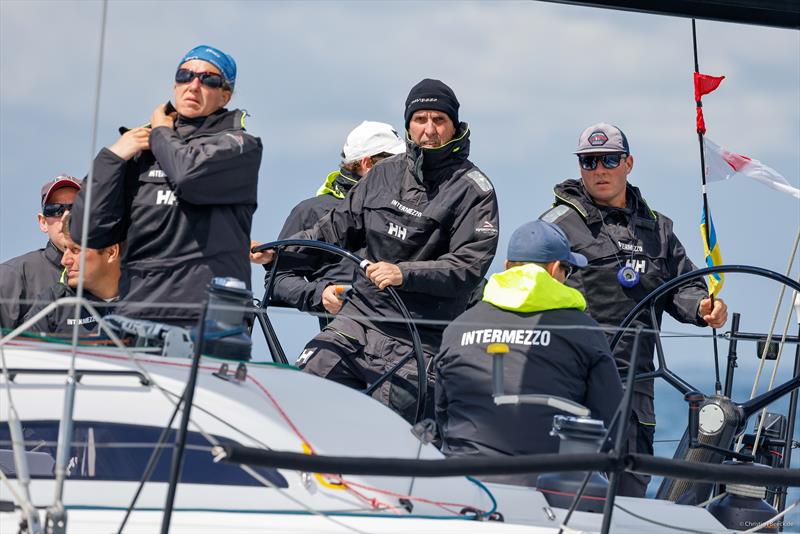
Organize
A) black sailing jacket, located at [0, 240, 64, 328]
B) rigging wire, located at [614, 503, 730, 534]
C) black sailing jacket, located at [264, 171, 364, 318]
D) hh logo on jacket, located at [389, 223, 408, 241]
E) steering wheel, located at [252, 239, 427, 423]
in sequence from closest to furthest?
rigging wire, located at [614, 503, 730, 534], steering wheel, located at [252, 239, 427, 423], hh logo on jacket, located at [389, 223, 408, 241], black sailing jacket, located at [0, 240, 64, 328], black sailing jacket, located at [264, 171, 364, 318]

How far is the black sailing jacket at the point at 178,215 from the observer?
161 inches

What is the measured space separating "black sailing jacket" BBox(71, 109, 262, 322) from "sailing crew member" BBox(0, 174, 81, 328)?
1408mm

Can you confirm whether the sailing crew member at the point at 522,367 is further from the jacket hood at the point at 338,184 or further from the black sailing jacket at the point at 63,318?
the jacket hood at the point at 338,184

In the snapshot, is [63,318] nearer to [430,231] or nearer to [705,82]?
[430,231]

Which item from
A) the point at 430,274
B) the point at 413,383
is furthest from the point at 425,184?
the point at 413,383

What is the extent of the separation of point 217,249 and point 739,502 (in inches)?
69.6

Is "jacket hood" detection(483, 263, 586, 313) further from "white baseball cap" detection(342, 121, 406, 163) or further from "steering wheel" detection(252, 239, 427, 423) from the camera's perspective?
"white baseball cap" detection(342, 121, 406, 163)

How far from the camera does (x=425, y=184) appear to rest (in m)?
5.25

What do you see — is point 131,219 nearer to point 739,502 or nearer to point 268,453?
point 268,453

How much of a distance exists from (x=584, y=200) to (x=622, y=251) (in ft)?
0.94

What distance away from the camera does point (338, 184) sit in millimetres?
6246

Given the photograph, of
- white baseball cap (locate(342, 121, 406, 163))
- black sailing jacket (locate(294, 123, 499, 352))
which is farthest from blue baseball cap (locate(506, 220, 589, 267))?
white baseball cap (locate(342, 121, 406, 163))

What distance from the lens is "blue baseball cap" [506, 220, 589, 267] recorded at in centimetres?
448

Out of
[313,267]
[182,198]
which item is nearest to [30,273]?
[313,267]
